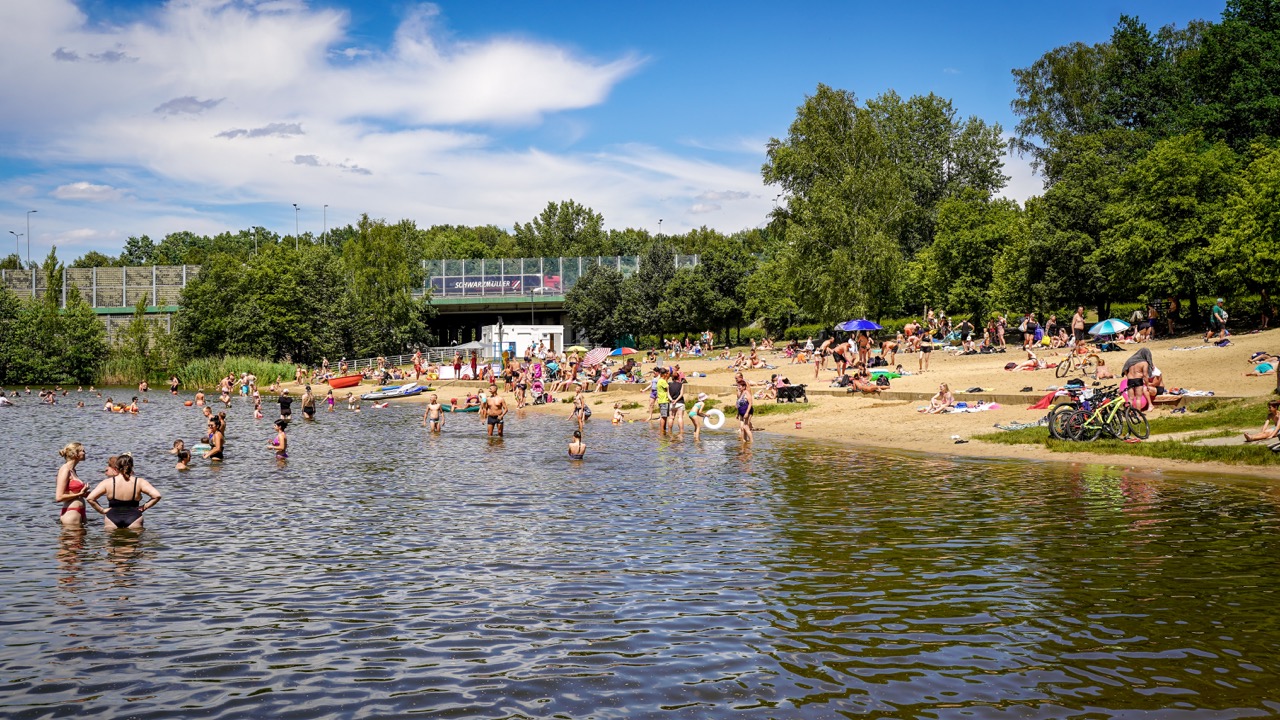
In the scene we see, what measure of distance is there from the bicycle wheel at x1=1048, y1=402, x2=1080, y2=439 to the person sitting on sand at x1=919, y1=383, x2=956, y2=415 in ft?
22.5

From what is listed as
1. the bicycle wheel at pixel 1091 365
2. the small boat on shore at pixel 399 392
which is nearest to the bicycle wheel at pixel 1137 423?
the bicycle wheel at pixel 1091 365

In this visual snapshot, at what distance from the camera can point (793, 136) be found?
63.6 meters

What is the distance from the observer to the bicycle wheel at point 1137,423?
2385 centimetres

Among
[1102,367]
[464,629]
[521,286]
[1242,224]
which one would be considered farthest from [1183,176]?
[521,286]

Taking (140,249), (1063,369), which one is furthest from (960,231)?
(140,249)

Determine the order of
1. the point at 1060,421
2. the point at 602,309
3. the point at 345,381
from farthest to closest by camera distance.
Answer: the point at 602,309 < the point at 345,381 < the point at 1060,421

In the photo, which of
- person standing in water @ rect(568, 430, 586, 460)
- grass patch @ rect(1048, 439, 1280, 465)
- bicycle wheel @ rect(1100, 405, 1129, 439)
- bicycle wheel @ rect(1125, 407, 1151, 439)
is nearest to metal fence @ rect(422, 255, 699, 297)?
person standing in water @ rect(568, 430, 586, 460)

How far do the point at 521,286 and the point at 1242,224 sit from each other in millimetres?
70843

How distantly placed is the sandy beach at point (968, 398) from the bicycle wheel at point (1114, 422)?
125cm

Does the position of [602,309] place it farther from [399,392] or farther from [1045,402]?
[1045,402]

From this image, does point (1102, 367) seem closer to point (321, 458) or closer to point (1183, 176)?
point (1183, 176)

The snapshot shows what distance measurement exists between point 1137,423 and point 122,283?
105 m

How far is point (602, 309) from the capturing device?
284 feet

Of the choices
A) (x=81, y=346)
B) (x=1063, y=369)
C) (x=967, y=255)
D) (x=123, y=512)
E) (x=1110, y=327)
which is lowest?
(x=123, y=512)
